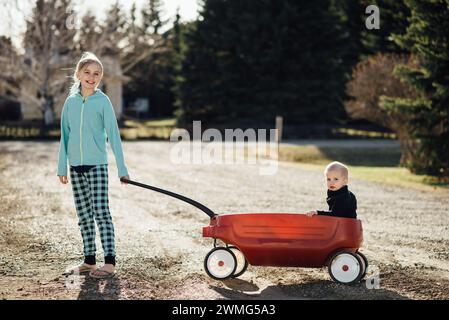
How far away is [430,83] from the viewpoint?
16.2m

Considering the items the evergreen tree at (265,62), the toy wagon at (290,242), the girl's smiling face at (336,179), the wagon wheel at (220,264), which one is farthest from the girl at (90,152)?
the evergreen tree at (265,62)

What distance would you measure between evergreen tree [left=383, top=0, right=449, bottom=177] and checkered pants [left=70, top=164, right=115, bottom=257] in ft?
37.7

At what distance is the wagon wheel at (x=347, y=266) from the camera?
574cm

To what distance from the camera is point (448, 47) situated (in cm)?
1555

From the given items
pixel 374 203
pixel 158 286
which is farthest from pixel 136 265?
pixel 374 203

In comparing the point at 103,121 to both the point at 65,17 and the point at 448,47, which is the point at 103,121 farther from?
the point at 65,17

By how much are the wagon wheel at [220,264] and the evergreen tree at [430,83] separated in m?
11.1

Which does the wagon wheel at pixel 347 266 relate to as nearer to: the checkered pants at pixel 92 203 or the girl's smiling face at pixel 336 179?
the girl's smiling face at pixel 336 179

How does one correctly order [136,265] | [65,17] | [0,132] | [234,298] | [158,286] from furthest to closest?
[65,17] → [0,132] → [136,265] → [158,286] → [234,298]

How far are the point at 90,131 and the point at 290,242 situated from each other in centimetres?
210
